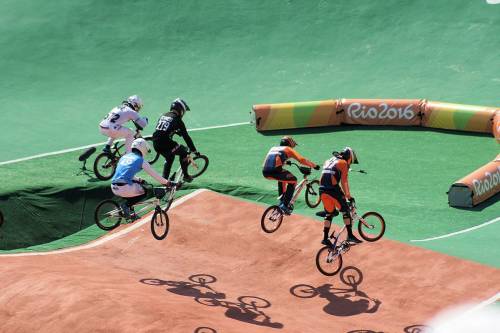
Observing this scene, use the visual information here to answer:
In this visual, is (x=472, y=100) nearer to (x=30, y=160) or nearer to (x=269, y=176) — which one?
(x=269, y=176)

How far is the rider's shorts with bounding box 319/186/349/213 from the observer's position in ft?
66.7

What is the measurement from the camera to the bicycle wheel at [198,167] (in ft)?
84.0

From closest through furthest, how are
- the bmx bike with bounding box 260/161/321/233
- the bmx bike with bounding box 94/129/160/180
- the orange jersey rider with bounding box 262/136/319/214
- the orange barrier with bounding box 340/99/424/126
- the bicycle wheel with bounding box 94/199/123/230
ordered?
the bicycle wheel with bounding box 94/199/123/230 → the orange jersey rider with bounding box 262/136/319/214 → the bmx bike with bounding box 260/161/321/233 → the bmx bike with bounding box 94/129/160/180 → the orange barrier with bounding box 340/99/424/126

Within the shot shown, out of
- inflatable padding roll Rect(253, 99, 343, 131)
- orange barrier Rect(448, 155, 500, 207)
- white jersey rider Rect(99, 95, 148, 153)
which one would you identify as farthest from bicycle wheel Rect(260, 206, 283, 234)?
inflatable padding roll Rect(253, 99, 343, 131)

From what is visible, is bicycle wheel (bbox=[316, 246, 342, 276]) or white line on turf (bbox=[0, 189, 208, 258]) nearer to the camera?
bicycle wheel (bbox=[316, 246, 342, 276])

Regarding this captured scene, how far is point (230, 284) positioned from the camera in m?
21.2

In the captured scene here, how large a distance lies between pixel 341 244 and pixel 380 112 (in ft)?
39.9

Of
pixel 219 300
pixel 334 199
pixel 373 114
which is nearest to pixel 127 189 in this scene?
pixel 219 300

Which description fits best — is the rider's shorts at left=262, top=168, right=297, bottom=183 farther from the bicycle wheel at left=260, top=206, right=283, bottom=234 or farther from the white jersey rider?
the white jersey rider

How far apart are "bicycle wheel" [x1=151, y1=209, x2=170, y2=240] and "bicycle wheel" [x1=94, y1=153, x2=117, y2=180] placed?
3.77m

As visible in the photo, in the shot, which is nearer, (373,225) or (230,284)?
(230,284)

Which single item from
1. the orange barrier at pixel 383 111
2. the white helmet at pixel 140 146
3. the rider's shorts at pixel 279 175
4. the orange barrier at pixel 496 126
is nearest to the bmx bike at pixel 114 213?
the white helmet at pixel 140 146

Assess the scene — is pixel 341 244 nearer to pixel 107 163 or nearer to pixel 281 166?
pixel 281 166

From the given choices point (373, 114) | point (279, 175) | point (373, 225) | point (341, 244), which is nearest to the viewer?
point (341, 244)
